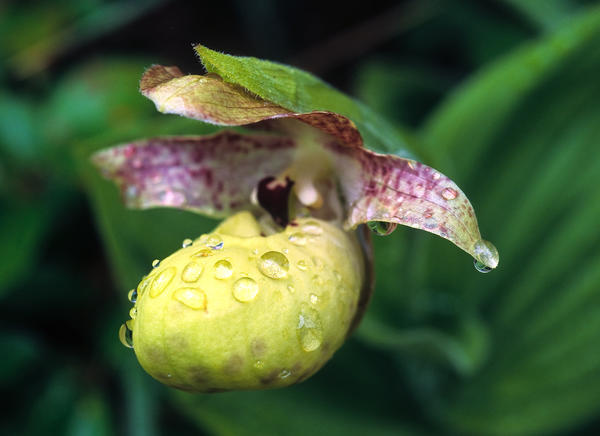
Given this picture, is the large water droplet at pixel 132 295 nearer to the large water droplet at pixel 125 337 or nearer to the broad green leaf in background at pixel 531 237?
the large water droplet at pixel 125 337

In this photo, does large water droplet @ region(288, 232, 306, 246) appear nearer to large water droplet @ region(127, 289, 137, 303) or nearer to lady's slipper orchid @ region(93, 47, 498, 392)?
lady's slipper orchid @ region(93, 47, 498, 392)

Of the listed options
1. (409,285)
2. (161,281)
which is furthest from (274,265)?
(409,285)

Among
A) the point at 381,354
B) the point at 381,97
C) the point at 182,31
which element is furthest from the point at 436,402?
the point at 182,31

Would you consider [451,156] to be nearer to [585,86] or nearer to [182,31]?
[585,86]

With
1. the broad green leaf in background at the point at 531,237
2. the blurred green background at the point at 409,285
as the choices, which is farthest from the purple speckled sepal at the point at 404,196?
the broad green leaf in background at the point at 531,237

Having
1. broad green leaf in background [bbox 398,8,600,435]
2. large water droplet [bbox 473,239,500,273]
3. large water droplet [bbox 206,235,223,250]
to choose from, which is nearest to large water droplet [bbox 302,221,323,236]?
large water droplet [bbox 206,235,223,250]

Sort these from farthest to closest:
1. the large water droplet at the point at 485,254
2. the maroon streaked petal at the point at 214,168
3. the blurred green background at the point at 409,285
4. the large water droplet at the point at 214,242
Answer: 1. the blurred green background at the point at 409,285
2. the maroon streaked petal at the point at 214,168
3. the large water droplet at the point at 214,242
4. the large water droplet at the point at 485,254
